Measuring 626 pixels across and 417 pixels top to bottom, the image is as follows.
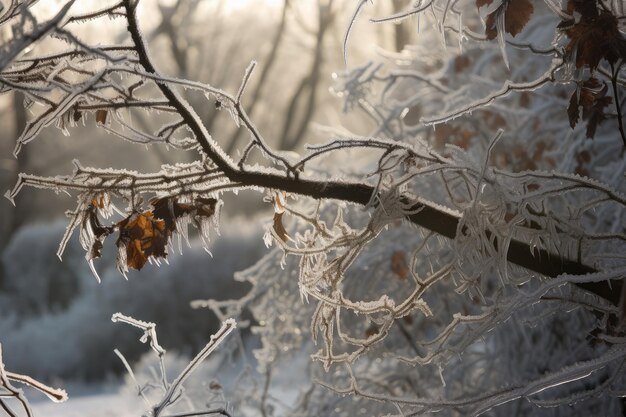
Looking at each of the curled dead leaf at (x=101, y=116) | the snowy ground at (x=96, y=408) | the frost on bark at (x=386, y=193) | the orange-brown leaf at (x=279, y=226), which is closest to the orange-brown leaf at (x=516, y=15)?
the frost on bark at (x=386, y=193)

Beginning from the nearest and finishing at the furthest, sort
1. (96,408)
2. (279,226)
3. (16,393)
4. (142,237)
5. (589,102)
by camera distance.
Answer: (16,393) < (142,237) < (589,102) < (279,226) < (96,408)

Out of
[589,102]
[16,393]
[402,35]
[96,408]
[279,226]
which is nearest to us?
[16,393]

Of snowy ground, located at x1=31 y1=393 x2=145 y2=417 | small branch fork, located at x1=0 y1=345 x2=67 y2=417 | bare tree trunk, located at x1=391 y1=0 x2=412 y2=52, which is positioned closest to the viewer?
small branch fork, located at x1=0 y1=345 x2=67 y2=417

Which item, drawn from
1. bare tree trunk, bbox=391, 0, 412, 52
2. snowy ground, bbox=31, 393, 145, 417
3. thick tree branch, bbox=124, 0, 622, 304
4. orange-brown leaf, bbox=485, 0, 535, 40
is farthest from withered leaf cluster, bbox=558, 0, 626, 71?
bare tree trunk, bbox=391, 0, 412, 52

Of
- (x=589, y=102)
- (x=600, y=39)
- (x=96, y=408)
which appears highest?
(x=600, y=39)

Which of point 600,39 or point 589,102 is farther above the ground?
point 600,39

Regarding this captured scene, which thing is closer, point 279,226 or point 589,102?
point 589,102

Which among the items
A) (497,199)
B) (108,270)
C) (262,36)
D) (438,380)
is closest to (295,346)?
(438,380)

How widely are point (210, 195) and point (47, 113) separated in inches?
16.7

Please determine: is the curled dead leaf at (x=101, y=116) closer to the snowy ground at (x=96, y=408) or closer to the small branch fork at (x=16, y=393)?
the small branch fork at (x=16, y=393)

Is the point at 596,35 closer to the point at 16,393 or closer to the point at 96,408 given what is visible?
the point at 16,393

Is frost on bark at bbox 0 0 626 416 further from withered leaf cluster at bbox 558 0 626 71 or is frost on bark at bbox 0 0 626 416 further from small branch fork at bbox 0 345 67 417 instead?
small branch fork at bbox 0 345 67 417

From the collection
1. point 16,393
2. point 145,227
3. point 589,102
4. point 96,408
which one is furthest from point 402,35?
point 16,393

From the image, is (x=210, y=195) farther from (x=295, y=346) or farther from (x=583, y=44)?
(x=295, y=346)
